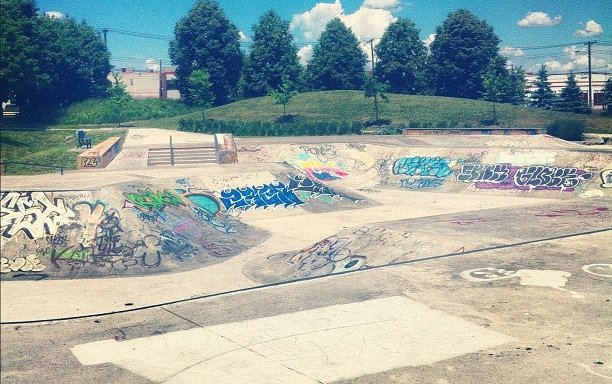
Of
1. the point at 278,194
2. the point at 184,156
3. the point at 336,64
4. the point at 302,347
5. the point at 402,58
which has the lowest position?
the point at 302,347

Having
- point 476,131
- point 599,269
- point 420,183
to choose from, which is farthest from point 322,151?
point 599,269

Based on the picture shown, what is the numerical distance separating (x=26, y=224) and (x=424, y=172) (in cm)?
2961

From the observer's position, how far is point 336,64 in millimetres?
96250

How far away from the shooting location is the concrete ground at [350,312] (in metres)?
12.4

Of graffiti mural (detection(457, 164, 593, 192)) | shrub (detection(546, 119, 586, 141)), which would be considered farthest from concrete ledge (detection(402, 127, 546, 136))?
graffiti mural (detection(457, 164, 593, 192))

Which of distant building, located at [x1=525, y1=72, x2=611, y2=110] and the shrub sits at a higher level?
distant building, located at [x1=525, y1=72, x2=611, y2=110]

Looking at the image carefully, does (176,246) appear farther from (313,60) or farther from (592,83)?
(592,83)

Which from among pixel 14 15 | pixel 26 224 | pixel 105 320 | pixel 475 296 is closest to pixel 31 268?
pixel 26 224

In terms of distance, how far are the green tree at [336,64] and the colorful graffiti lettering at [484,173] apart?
184 feet

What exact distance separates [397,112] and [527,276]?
188 feet

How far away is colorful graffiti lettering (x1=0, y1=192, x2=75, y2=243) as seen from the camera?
2019 centimetres

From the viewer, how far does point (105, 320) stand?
1583cm

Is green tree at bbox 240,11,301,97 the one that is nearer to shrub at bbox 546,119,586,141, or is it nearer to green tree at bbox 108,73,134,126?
green tree at bbox 108,73,134,126

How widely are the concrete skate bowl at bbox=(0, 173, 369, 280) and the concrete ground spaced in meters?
0.66
